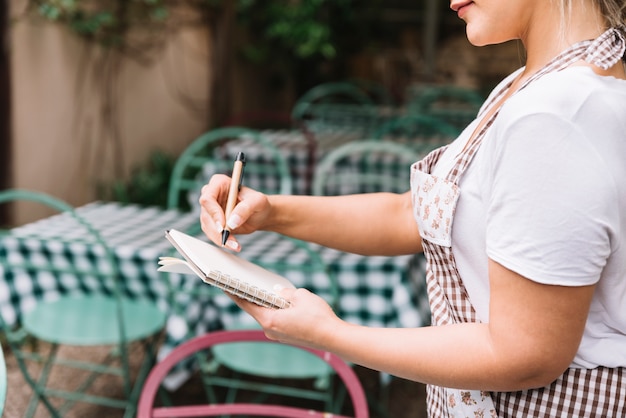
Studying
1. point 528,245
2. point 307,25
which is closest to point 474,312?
point 528,245

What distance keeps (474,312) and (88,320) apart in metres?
1.73

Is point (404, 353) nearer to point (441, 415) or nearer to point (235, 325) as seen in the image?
point (441, 415)

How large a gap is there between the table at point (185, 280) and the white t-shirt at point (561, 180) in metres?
1.49

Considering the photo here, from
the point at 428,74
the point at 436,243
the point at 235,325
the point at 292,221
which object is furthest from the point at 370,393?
the point at 428,74

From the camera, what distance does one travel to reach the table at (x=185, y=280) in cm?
233

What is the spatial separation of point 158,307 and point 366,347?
1757 mm

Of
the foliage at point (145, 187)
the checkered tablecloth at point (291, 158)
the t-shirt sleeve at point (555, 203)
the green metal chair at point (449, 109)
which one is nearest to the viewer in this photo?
the t-shirt sleeve at point (555, 203)

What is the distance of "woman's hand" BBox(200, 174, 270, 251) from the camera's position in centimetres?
112

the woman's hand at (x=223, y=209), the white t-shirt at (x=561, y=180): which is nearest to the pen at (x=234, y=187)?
the woman's hand at (x=223, y=209)

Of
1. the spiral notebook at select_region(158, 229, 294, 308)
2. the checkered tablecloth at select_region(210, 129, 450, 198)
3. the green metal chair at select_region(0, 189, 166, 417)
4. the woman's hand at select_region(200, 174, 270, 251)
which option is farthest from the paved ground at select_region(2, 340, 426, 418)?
the spiral notebook at select_region(158, 229, 294, 308)

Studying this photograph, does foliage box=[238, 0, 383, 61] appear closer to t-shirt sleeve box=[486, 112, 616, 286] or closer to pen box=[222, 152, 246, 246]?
pen box=[222, 152, 246, 246]

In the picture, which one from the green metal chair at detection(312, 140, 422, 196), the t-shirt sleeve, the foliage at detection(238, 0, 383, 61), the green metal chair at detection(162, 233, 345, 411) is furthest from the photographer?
the foliage at detection(238, 0, 383, 61)

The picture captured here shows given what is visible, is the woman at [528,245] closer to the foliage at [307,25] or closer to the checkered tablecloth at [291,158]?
the checkered tablecloth at [291,158]

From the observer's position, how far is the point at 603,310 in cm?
88
